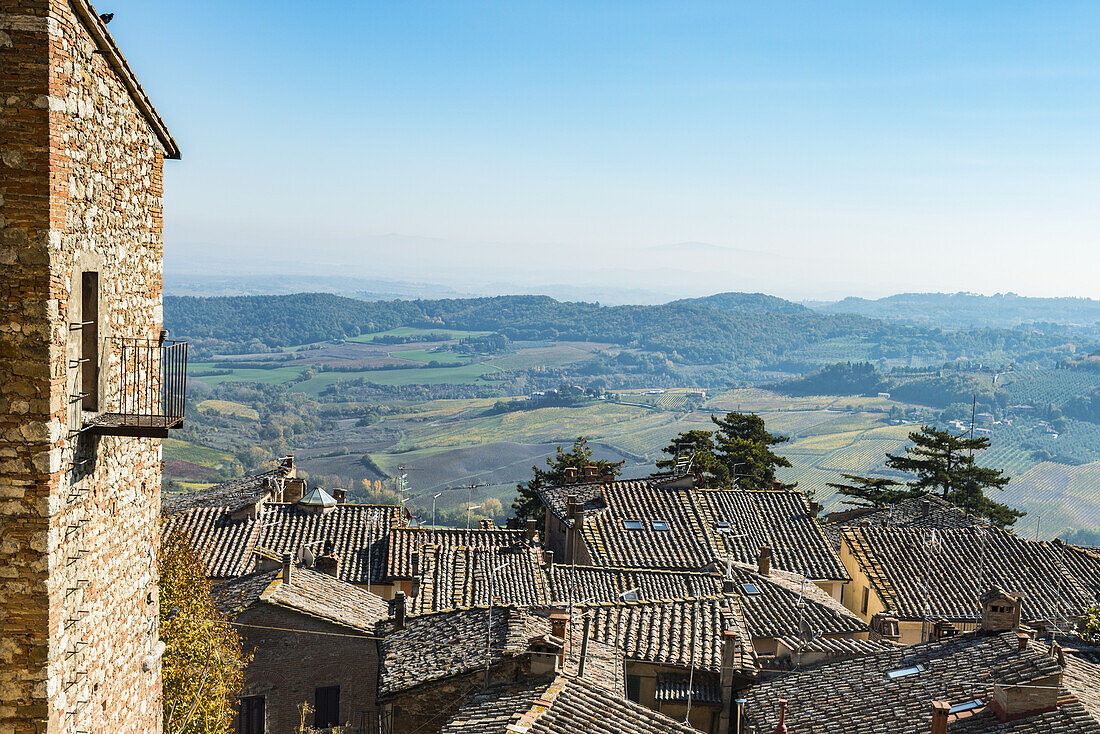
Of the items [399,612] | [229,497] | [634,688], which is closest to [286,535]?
[229,497]

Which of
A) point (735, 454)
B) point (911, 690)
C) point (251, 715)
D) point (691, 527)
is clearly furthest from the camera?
point (735, 454)

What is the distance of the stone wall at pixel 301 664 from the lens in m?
17.0

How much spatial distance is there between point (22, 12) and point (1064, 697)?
13687mm

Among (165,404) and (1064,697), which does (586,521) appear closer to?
(1064,697)

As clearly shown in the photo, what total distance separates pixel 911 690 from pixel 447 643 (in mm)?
7145

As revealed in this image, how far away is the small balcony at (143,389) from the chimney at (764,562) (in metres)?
19.8

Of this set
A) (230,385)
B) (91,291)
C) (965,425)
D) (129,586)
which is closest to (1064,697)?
(129,586)

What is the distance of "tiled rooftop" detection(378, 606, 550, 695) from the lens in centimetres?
1457

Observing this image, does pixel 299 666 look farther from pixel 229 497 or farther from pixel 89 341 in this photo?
pixel 229 497

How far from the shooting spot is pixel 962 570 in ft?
92.2

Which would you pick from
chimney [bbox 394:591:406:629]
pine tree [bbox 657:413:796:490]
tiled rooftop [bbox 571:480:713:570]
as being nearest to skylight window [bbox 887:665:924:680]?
chimney [bbox 394:591:406:629]

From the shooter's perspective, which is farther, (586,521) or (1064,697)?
(586,521)

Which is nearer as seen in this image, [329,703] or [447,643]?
[447,643]

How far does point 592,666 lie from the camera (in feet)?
49.0
